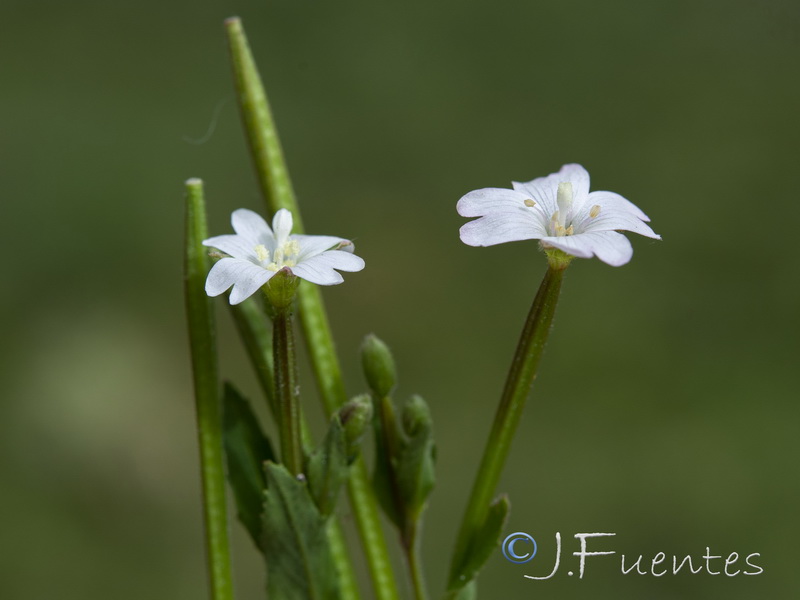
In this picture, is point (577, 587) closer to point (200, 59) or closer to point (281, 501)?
point (281, 501)

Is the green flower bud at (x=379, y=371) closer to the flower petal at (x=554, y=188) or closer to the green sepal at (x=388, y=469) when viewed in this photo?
the green sepal at (x=388, y=469)

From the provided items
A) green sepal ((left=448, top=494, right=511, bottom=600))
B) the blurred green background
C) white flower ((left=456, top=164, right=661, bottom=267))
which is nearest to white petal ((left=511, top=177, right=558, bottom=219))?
white flower ((left=456, top=164, right=661, bottom=267))

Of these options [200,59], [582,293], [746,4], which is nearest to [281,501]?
[582,293]

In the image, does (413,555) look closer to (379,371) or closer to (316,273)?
(379,371)

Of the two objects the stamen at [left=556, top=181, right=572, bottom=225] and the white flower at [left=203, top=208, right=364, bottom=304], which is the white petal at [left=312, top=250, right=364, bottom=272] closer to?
the white flower at [left=203, top=208, right=364, bottom=304]

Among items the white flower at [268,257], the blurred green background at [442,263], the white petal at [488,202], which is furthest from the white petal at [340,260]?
the blurred green background at [442,263]

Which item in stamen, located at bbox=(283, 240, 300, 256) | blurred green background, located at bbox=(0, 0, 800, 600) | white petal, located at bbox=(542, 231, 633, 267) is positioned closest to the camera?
white petal, located at bbox=(542, 231, 633, 267)

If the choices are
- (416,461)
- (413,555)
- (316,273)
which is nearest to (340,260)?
(316,273)
